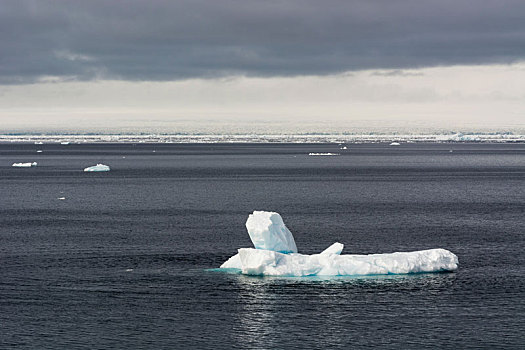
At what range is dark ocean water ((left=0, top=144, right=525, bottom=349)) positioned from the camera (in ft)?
114

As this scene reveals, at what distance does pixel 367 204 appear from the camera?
91312 mm

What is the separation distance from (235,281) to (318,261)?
5.03 meters

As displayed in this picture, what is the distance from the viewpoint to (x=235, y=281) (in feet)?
145

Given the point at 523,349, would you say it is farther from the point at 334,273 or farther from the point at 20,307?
the point at 20,307

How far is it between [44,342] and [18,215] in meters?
49.4

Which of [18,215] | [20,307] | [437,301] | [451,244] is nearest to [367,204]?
[451,244]

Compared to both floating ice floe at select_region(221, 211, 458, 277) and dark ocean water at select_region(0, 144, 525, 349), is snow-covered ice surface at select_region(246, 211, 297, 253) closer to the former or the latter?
floating ice floe at select_region(221, 211, 458, 277)

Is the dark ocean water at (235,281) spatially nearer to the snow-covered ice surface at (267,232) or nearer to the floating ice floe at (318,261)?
the floating ice floe at (318,261)

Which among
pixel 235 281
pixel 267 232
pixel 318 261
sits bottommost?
pixel 235 281

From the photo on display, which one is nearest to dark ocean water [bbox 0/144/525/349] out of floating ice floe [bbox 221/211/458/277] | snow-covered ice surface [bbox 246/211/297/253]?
floating ice floe [bbox 221/211/458/277]

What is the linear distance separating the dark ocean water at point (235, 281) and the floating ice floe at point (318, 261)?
620 mm

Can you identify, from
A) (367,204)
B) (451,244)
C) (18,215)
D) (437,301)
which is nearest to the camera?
(437,301)

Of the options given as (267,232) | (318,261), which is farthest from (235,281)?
(318,261)

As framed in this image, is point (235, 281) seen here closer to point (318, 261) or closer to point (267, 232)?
point (267, 232)
